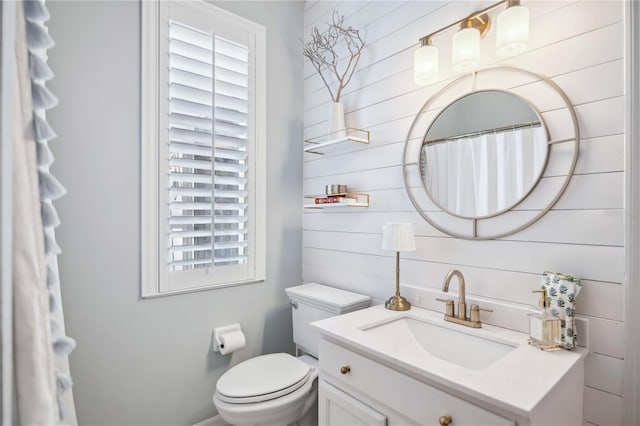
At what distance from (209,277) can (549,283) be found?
157 centimetres

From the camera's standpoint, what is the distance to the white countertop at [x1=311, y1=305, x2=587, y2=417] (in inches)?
31.4

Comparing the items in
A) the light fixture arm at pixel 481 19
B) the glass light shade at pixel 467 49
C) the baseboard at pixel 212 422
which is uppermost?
the light fixture arm at pixel 481 19

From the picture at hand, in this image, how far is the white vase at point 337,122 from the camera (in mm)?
1822

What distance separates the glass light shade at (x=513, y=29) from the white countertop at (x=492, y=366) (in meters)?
1.04

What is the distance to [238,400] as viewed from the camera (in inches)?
55.2

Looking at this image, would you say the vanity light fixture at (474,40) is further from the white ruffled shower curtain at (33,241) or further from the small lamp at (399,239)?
the white ruffled shower curtain at (33,241)

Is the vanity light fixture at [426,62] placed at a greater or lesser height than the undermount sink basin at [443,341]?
greater

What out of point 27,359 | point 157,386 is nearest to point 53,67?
point 27,359

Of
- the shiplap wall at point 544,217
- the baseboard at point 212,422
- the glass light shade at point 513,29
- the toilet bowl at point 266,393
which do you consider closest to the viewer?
the shiplap wall at point 544,217

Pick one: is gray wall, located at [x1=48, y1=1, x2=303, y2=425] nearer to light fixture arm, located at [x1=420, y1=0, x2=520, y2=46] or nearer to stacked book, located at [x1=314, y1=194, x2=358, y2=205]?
stacked book, located at [x1=314, y1=194, x2=358, y2=205]

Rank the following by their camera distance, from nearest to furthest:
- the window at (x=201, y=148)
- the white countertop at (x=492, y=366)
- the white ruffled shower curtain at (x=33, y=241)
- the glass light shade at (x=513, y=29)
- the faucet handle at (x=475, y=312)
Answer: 1. the white ruffled shower curtain at (x=33, y=241)
2. the white countertop at (x=492, y=366)
3. the glass light shade at (x=513, y=29)
4. the faucet handle at (x=475, y=312)
5. the window at (x=201, y=148)

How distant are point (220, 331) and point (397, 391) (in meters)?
1.15

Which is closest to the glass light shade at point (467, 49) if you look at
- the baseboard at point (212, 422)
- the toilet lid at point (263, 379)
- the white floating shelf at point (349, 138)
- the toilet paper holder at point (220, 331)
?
the white floating shelf at point (349, 138)

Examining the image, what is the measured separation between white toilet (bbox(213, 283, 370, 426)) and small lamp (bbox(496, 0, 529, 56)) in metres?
1.27
